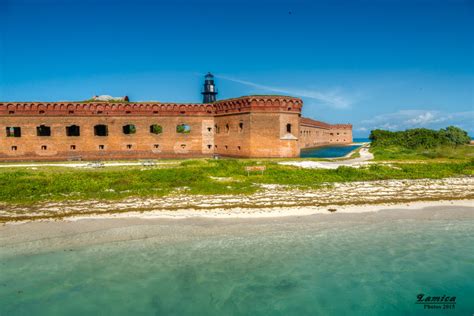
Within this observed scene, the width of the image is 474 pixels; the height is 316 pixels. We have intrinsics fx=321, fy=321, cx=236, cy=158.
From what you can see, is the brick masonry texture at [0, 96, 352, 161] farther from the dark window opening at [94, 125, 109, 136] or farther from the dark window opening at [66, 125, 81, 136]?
the dark window opening at [94, 125, 109, 136]

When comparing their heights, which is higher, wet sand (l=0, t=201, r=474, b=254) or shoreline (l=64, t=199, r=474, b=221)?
shoreline (l=64, t=199, r=474, b=221)

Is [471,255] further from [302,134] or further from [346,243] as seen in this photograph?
[302,134]

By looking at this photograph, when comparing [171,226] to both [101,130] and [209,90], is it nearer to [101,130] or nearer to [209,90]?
[101,130]

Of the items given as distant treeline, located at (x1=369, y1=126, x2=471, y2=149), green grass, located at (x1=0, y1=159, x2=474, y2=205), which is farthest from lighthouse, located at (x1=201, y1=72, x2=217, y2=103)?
green grass, located at (x1=0, y1=159, x2=474, y2=205)

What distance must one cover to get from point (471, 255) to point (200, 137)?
72.7 feet

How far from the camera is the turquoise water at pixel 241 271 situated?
5602mm

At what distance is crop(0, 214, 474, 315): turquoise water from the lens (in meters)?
5.60

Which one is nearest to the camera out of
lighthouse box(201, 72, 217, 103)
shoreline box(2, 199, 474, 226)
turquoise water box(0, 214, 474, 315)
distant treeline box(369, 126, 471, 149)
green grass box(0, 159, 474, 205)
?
turquoise water box(0, 214, 474, 315)

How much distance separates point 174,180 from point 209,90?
43.3 metres

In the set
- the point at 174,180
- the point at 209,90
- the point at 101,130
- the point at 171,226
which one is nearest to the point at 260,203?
the point at 171,226

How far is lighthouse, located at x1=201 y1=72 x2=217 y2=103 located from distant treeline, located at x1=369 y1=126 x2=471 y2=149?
2825 cm

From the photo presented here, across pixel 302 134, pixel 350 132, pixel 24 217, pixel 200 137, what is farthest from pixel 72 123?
pixel 350 132

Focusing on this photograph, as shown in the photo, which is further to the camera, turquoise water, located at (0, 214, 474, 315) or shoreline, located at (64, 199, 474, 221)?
shoreline, located at (64, 199, 474, 221)

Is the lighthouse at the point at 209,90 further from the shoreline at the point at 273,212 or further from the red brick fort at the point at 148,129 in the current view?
the shoreline at the point at 273,212
